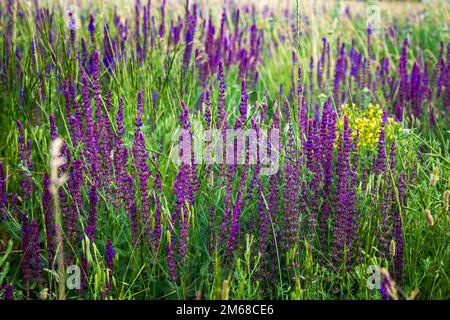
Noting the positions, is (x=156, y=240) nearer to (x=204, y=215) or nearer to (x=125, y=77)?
(x=204, y=215)

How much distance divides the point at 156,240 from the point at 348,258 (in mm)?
690

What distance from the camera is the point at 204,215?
231 centimetres
